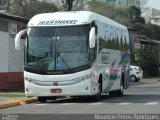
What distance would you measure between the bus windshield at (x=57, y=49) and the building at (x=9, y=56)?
8.41 meters

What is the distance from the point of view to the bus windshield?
906 inches

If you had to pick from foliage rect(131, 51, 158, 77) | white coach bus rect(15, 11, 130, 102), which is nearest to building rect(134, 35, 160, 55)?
foliage rect(131, 51, 158, 77)

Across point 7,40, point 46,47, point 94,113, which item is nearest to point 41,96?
point 46,47

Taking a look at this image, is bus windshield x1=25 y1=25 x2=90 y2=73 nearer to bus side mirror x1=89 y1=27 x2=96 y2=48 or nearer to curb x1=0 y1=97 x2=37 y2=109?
bus side mirror x1=89 y1=27 x2=96 y2=48

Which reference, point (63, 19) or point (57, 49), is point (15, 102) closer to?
point (57, 49)

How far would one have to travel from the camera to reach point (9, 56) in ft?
109

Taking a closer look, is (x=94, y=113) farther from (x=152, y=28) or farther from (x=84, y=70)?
(x=152, y=28)

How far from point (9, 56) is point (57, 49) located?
34.2ft

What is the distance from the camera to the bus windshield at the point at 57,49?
75.5 ft

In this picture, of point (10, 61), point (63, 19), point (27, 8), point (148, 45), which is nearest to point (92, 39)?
point (63, 19)

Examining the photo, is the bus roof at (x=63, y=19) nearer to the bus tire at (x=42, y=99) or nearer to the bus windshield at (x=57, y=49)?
the bus windshield at (x=57, y=49)

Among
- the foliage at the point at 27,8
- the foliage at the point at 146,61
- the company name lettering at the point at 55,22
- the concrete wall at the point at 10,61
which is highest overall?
the foliage at the point at 27,8

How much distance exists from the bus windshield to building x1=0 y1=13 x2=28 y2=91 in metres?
8.41

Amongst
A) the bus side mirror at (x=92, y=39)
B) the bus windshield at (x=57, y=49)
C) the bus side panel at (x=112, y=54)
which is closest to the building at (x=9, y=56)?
the bus side panel at (x=112, y=54)
